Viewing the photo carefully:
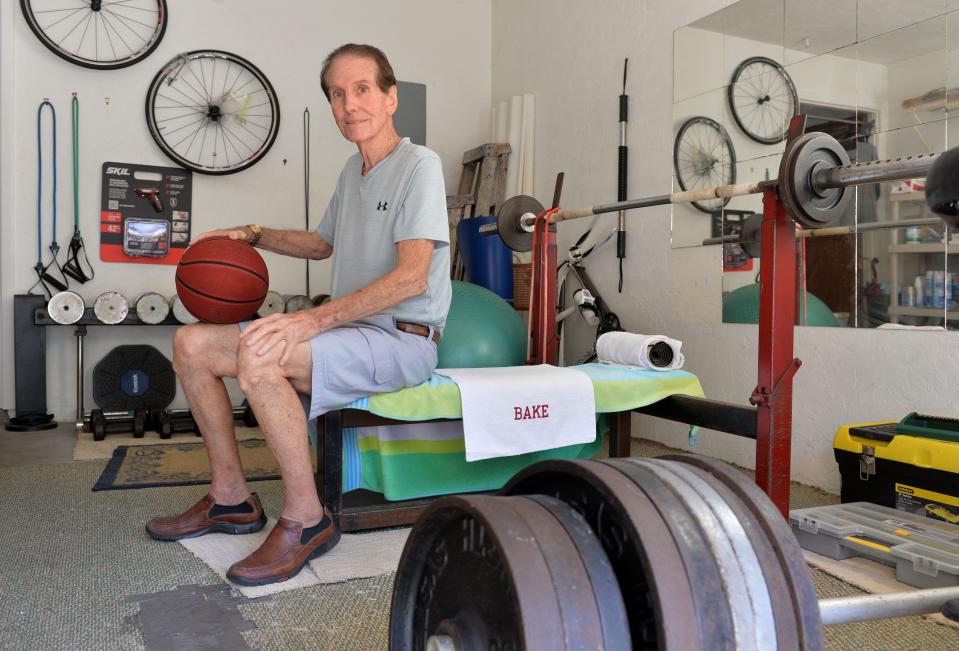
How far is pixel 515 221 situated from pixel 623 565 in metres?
2.43

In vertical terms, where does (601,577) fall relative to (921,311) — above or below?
below

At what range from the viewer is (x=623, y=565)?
1009 mm

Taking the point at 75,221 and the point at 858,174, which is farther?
the point at 75,221

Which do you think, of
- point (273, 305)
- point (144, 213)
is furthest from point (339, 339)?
point (144, 213)

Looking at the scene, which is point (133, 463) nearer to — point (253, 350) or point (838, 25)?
point (253, 350)

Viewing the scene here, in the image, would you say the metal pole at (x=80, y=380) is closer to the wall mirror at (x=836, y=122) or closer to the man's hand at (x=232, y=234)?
the man's hand at (x=232, y=234)

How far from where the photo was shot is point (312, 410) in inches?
87.3

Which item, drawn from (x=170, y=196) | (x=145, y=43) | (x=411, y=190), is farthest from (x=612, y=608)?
(x=145, y=43)

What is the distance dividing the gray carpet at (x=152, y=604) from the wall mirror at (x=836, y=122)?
4.08 ft

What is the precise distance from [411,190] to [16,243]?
3345 mm

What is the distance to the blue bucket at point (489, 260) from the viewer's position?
4445 millimetres

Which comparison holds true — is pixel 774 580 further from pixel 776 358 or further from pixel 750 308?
pixel 750 308

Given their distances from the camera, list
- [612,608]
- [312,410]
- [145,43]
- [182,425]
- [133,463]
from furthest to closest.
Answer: [145,43]
[182,425]
[133,463]
[312,410]
[612,608]

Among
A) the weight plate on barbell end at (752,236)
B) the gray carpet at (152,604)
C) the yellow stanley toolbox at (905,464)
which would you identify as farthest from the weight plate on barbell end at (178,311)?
the yellow stanley toolbox at (905,464)
